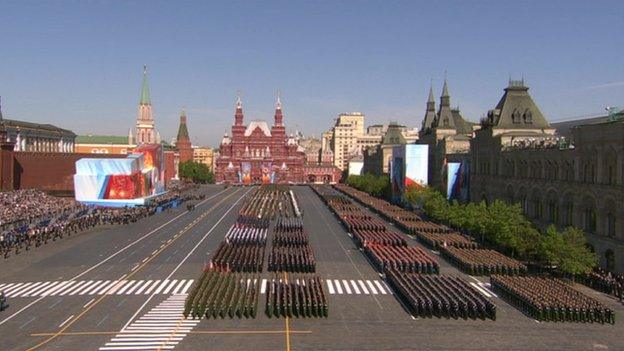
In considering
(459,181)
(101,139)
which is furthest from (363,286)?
(101,139)

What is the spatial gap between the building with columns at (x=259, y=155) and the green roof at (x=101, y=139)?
33.9 meters

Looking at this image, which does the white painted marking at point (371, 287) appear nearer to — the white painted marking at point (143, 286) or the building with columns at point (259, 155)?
Answer: the white painted marking at point (143, 286)

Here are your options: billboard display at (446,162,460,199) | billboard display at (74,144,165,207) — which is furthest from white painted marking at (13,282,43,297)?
billboard display at (446,162,460,199)

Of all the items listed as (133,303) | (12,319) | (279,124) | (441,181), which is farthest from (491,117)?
(279,124)

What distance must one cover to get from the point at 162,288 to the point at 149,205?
5284cm

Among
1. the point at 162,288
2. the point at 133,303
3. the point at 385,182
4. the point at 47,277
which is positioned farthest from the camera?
the point at 385,182

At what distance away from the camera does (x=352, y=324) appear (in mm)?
27359

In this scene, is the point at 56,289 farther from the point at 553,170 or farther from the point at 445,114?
the point at 445,114

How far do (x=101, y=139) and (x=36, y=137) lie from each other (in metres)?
68.9

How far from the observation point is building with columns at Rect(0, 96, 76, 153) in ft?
353

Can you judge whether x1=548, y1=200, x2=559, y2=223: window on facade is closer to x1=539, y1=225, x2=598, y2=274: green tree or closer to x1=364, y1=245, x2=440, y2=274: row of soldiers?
x1=539, y1=225, x2=598, y2=274: green tree

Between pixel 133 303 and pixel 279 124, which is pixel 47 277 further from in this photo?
pixel 279 124

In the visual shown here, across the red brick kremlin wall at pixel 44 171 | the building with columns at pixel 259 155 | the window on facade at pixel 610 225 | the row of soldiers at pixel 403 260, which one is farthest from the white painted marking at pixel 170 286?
the building with columns at pixel 259 155

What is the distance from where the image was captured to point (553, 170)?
50.0m
